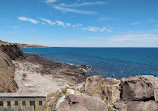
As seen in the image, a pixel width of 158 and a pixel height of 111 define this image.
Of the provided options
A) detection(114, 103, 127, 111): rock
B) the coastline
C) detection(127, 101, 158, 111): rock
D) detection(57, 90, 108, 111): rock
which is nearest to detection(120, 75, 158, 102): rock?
detection(127, 101, 158, 111): rock

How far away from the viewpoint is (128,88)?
7.66m

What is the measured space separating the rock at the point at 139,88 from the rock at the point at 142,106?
0.32 m

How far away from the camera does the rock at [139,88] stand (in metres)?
6.95

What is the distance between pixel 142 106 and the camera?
650 centimetres

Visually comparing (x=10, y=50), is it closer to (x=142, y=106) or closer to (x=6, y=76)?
(x=6, y=76)

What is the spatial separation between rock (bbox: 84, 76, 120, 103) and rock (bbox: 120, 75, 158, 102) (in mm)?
498

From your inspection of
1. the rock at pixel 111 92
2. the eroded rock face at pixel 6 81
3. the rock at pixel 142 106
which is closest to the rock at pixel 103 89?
the rock at pixel 111 92

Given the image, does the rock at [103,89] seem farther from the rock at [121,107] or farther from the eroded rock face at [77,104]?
the eroded rock face at [77,104]

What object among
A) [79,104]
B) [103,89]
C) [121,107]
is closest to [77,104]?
[79,104]

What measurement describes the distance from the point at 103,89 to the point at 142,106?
8.78 feet

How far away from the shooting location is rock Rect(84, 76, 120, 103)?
7801mm

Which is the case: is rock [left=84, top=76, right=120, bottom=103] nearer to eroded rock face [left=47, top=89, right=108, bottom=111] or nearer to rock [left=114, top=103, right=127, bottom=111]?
rock [left=114, top=103, right=127, bottom=111]

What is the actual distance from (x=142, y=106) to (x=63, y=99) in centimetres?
430

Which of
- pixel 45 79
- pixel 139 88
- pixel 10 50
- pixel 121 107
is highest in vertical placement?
pixel 10 50
